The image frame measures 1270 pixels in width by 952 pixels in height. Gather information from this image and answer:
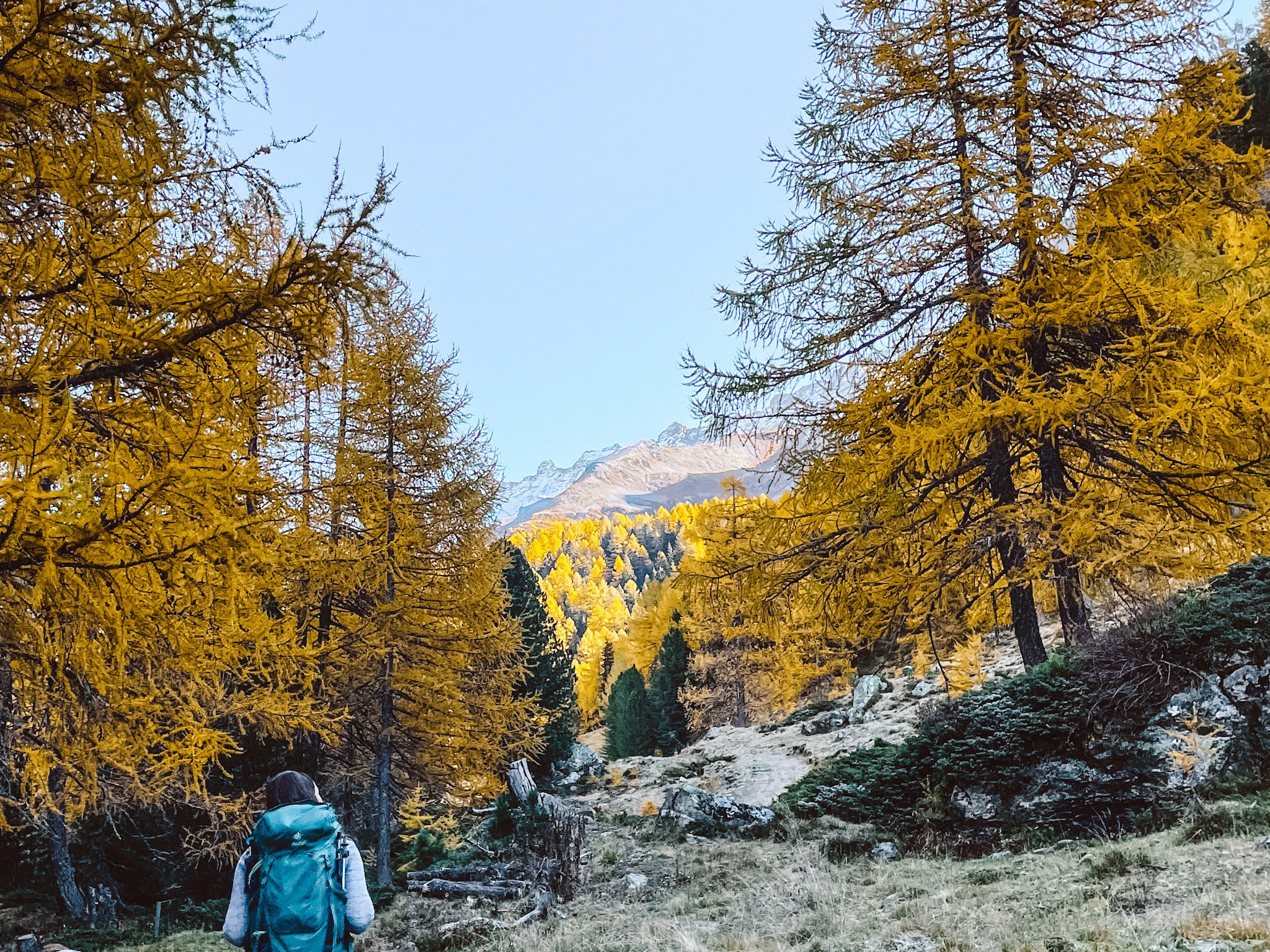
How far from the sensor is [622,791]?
18.8 meters

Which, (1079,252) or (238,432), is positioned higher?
(1079,252)

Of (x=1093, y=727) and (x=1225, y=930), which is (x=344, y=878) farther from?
(x=1093, y=727)

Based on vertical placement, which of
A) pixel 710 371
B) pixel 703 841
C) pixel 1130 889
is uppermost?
pixel 710 371

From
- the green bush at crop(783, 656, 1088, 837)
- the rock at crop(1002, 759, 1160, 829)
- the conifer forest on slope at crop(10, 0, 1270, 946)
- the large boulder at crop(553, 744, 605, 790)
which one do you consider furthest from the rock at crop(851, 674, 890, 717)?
the rock at crop(1002, 759, 1160, 829)

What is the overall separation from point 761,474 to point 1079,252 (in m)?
3.67

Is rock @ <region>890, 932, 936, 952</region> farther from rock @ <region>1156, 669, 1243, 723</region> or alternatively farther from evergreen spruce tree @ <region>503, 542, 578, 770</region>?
evergreen spruce tree @ <region>503, 542, 578, 770</region>

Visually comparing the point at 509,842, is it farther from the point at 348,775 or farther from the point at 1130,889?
the point at 1130,889

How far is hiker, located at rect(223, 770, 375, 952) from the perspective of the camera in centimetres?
301

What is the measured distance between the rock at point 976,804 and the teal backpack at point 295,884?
244 inches

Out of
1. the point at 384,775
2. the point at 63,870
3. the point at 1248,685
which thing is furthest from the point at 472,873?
the point at 1248,685

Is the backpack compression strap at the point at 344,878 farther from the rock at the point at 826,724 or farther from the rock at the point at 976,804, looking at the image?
the rock at the point at 826,724

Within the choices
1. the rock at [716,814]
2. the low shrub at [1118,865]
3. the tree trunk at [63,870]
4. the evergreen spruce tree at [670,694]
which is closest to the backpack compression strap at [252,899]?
the low shrub at [1118,865]

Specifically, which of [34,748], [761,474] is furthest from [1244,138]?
[34,748]

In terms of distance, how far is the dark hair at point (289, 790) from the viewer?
321 centimetres
